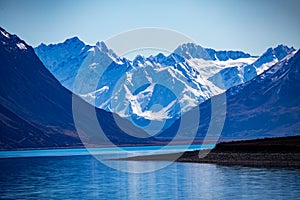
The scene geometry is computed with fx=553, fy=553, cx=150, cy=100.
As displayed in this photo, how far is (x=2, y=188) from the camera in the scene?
281ft

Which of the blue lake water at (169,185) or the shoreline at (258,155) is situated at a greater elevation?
the shoreline at (258,155)

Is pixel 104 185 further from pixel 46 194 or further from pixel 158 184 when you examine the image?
pixel 46 194

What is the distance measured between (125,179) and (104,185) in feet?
33.6

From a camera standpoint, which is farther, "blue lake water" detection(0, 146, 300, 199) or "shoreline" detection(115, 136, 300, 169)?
"shoreline" detection(115, 136, 300, 169)

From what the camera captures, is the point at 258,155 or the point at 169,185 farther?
the point at 258,155

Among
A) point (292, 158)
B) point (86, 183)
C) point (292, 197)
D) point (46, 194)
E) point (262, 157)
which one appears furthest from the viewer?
point (262, 157)

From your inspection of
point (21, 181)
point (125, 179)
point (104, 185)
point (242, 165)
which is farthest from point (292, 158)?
point (21, 181)

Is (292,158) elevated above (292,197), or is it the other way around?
(292,158)

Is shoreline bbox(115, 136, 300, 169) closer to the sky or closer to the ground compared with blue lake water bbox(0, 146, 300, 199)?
closer to the sky

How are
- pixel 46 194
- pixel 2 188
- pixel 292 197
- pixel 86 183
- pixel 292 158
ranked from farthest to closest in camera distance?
1. pixel 292 158
2. pixel 86 183
3. pixel 2 188
4. pixel 46 194
5. pixel 292 197

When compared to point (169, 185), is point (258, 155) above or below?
above

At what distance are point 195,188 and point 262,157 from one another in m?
48.7

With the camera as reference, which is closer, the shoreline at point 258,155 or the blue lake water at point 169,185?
the blue lake water at point 169,185

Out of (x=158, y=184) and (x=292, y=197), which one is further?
(x=158, y=184)
